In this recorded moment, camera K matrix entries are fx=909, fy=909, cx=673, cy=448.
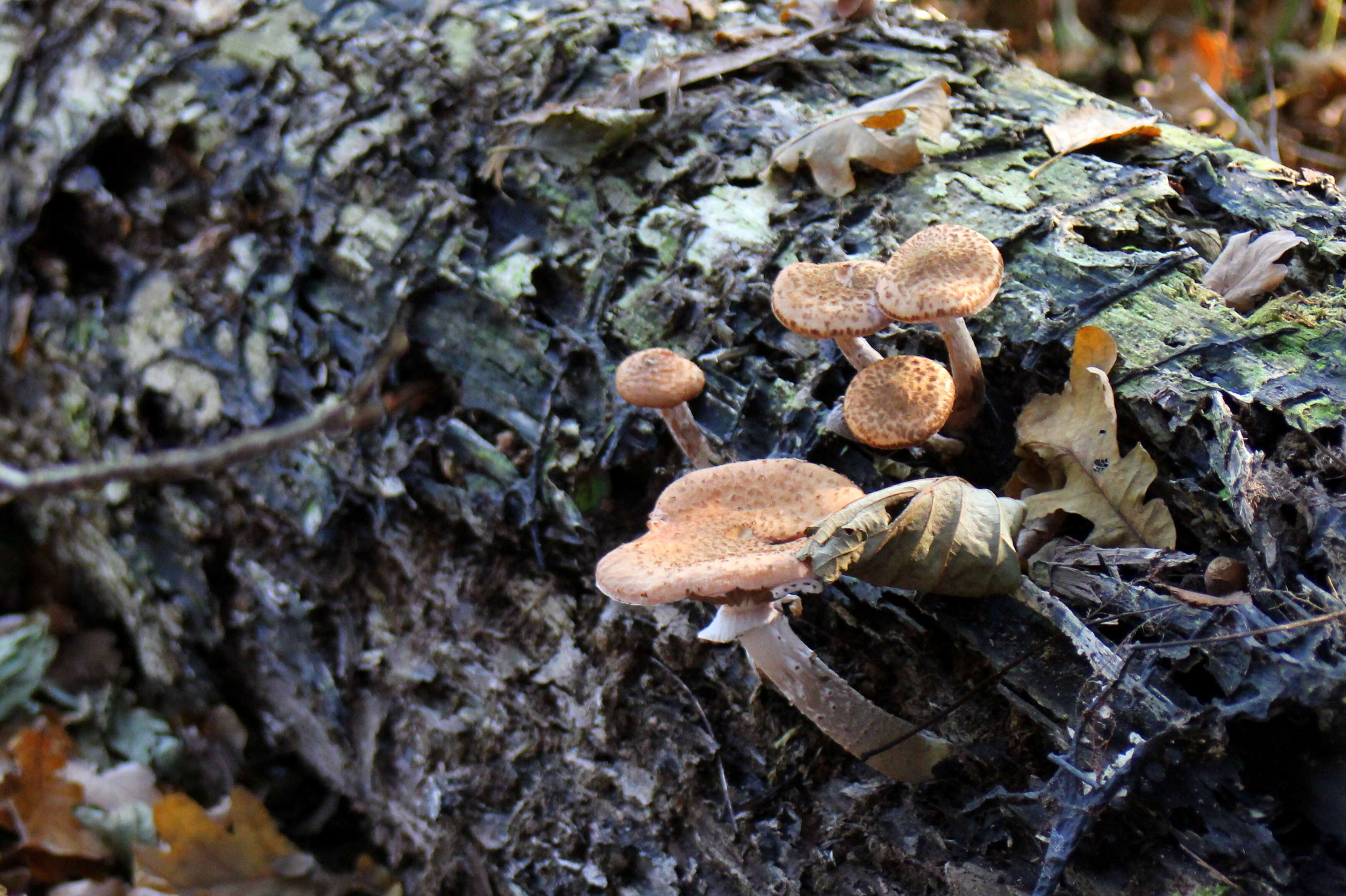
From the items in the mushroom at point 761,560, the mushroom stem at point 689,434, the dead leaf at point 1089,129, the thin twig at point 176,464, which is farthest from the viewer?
the dead leaf at point 1089,129

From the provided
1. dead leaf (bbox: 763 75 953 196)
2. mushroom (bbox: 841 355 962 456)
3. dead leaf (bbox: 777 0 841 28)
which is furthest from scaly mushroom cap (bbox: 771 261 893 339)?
dead leaf (bbox: 777 0 841 28)

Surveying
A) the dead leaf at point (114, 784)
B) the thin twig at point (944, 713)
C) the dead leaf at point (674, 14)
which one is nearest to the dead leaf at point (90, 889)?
the dead leaf at point (114, 784)

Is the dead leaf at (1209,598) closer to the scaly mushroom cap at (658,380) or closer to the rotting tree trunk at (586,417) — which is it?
the rotting tree trunk at (586,417)

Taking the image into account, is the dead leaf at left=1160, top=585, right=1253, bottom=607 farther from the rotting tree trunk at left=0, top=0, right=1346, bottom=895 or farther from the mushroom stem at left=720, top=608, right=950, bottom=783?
the mushroom stem at left=720, top=608, right=950, bottom=783

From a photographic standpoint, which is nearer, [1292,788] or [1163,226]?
[1292,788]

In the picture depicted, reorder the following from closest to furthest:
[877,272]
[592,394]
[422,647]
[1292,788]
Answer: [1292,788], [877,272], [592,394], [422,647]

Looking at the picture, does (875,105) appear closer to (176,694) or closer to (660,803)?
(660,803)

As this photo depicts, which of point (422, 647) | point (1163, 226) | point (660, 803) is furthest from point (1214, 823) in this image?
point (422, 647)
